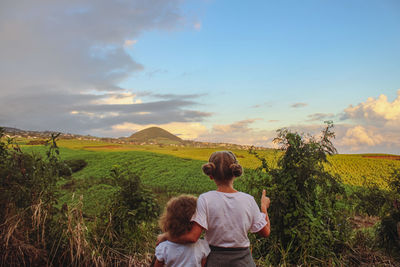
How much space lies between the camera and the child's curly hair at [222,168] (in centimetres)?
263

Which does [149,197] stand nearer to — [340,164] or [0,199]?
[0,199]

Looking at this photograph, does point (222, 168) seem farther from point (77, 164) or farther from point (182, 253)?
point (77, 164)

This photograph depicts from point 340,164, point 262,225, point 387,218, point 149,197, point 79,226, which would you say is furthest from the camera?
point 340,164

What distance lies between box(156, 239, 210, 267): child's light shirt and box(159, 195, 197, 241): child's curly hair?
0.15 meters

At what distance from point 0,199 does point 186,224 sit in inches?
142

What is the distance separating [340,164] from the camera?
80.7 ft

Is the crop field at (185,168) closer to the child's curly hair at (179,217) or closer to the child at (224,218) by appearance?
the child at (224,218)

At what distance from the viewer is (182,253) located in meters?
2.62

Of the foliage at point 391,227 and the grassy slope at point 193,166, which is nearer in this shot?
the foliage at point 391,227

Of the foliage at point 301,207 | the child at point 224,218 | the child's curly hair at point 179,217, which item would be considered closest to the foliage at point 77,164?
the foliage at point 301,207

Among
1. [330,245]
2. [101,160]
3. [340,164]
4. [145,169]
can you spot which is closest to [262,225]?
[330,245]

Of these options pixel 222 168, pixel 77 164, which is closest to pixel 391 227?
pixel 222 168

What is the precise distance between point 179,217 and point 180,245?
0.30 meters

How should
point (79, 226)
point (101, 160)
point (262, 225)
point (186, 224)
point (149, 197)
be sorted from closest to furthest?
1. point (186, 224)
2. point (262, 225)
3. point (79, 226)
4. point (149, 197)
5. point (101, 160)
